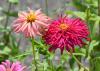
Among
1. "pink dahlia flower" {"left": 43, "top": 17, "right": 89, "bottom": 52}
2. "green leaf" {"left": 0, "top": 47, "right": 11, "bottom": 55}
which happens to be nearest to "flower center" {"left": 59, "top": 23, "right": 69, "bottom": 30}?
"pink dahlia flower" {"left": 43, "top": 17, "right": 89, "bottom": 52}

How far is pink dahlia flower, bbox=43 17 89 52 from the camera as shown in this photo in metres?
1.12

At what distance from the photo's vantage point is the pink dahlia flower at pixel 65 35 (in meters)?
1.12

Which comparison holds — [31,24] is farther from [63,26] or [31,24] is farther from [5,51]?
[5,51]

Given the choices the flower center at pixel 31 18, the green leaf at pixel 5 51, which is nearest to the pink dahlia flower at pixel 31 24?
the flower center at pixel 31 18

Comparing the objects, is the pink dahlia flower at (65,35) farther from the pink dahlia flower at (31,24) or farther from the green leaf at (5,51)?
the green leaf at (5,51)

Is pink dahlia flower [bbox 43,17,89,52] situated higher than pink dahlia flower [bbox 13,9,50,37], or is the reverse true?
pink dahlia flower [bbox 13,9,50,37]

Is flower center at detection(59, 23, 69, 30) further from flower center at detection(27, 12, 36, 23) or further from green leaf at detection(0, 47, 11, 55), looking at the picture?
green leaf at detection(0, 47, 11, 55)

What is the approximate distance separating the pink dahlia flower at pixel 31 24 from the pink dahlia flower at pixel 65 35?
2cm

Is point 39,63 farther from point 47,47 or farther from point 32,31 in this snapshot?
point 32,31

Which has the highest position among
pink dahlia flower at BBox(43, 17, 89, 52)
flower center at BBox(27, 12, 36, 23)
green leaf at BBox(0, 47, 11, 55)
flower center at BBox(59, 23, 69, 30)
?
flower center at BBox(27, 12, 36, 23)

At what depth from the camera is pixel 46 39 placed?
3.79 ft

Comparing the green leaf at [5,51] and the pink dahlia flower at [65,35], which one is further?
the green leaf at [5,51]

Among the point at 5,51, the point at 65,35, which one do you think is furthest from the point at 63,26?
the point at 5,51

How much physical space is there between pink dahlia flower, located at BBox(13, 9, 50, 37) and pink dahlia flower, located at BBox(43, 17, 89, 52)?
0.08 feet
